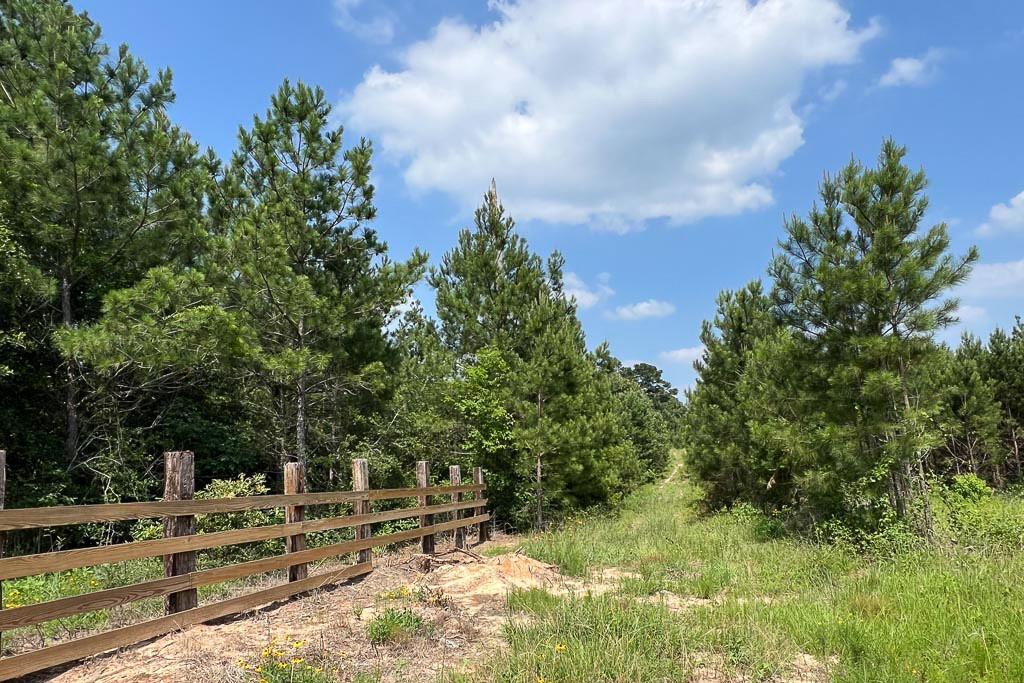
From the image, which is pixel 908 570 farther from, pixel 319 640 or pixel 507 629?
pixel 319 640

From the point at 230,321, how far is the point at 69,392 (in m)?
4.16

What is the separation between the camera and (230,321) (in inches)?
404

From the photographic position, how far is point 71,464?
36.8 feet

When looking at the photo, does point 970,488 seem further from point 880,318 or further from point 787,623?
point 787,623

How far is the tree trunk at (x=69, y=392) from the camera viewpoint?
11266 mm

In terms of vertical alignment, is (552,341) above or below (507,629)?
above

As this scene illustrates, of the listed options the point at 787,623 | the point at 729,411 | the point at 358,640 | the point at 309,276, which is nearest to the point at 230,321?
the point at 309,276

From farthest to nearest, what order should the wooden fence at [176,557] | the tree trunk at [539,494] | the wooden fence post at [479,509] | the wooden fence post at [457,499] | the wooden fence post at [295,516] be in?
the tree trunk at [539,494] < the wooden fence post at [479,509] < the wooden fence post at [457,499] < the wooden fence post at [295,516] < the wooden fence at [176,557]

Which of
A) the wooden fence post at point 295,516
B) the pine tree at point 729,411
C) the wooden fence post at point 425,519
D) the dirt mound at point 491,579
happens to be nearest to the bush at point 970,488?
the pine tree at point 729,411

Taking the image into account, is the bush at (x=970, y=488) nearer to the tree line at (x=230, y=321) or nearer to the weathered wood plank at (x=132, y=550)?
the tree line at (x=230, y=321)

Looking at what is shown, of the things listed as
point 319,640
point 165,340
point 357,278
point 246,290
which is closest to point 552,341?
point 357,278

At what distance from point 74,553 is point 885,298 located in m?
10.3

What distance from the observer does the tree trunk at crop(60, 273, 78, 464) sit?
1127 cm

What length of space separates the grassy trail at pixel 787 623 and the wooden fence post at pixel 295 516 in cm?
236
